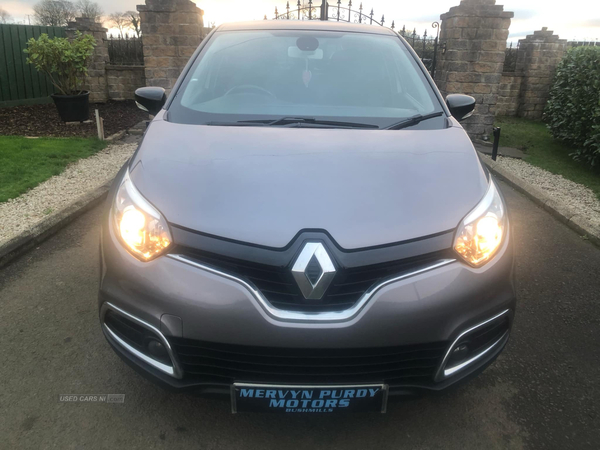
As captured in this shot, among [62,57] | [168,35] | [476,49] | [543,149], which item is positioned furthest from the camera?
[62,57]

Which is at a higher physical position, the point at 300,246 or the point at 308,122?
the point at 308,122

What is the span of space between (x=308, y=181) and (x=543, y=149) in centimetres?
806

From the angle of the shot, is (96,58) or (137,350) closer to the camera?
(137,350)

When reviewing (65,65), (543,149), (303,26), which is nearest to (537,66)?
(543,149)

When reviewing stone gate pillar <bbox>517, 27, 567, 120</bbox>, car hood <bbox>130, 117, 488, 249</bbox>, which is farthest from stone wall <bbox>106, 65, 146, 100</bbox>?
car hood <bbox>130, 117, 488, 249</bbox>

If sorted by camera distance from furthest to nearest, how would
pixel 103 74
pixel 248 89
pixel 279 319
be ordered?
pixel 103 74
pixel 248 89
pixel 279 319

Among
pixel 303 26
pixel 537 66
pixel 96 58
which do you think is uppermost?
pixel 303 26

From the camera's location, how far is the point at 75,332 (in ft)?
9.42

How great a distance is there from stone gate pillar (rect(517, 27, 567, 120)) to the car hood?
10.9m

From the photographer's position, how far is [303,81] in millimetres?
2959

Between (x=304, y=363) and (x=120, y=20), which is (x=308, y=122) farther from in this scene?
(x=120, y=20)

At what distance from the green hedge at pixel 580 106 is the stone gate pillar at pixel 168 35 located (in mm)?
6213

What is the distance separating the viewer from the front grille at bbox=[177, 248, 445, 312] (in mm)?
1738

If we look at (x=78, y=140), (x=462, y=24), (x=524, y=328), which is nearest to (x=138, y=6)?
(x=78, y=140)
